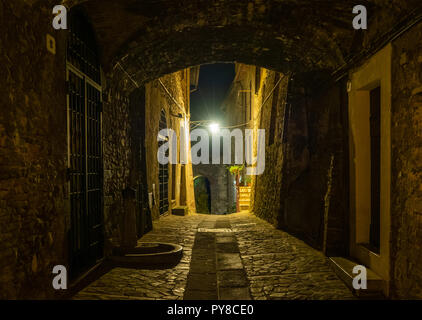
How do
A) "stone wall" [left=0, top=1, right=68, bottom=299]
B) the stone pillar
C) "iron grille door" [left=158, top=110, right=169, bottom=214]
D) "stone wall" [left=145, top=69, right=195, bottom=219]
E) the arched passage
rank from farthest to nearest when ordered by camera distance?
1. the arched passage
2. "iron grille door" [left=158, top=110, right=169, bottom=214]
3. "stone wall" [left=145, top=69, right=195, bottom=219]
4. the stone pillar
5. "stone wall" [left=0, top=1, right=68, bottom=299]

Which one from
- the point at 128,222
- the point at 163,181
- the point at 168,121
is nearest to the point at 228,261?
the point at 128,222

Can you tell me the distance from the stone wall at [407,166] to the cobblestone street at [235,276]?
0.81m

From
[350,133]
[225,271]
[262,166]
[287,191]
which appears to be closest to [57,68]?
[225,271]

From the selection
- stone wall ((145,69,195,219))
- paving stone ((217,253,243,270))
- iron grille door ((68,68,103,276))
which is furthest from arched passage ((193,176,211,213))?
iron grille door ((68,68,103,276))

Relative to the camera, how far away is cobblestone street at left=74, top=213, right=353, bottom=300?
3754 mm

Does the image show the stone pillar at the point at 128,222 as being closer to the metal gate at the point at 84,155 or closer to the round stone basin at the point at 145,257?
the round stone basin at the point at 145,257

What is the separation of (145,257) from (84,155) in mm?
2002

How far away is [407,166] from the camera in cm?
325

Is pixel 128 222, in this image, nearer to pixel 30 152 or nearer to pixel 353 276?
pixel 30 152

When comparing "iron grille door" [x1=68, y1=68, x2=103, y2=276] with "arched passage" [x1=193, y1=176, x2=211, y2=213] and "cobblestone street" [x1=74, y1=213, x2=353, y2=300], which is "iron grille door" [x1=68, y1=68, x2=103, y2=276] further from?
"arched passage" [x1=193, y1=176, x2=211, y2=213]

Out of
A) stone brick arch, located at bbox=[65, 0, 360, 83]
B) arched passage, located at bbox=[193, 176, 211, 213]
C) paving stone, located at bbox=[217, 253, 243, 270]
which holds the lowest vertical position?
arched passage, located at bbox=[193, 176, 211, 213]

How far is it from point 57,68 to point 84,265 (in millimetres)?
2926

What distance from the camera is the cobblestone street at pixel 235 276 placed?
12.3ft

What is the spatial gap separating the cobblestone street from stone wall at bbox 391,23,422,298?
812 millimetres
